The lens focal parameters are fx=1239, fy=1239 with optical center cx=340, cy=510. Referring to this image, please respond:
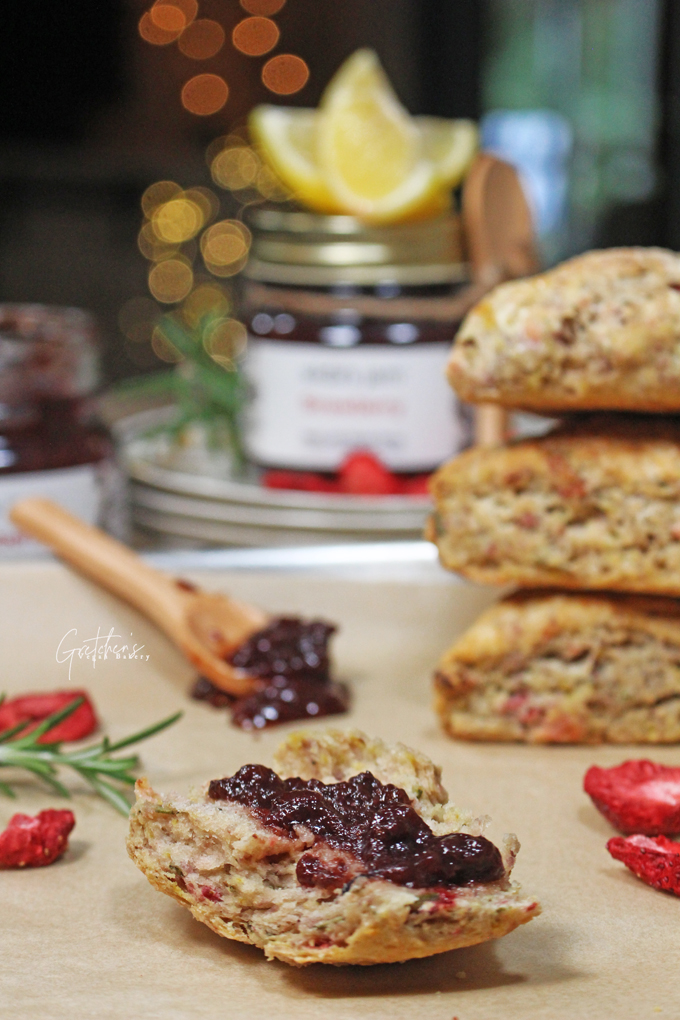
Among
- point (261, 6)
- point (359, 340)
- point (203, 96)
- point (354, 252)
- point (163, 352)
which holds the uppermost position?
point (261, 6)

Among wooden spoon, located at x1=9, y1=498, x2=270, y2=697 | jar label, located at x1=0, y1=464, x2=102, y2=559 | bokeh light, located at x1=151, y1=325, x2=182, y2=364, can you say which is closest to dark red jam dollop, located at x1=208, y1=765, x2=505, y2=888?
wooden spoon, located at x1=9, y1=498, x2=270, y2=697

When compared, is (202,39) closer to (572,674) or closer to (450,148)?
(450,148)

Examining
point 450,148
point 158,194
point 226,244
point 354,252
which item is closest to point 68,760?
point 354,252

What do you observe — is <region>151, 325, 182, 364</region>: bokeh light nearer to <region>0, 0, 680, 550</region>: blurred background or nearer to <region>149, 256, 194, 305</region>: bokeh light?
<region>0, 0, 680, 550</region>: blurred background

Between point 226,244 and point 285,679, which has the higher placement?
point 226,244

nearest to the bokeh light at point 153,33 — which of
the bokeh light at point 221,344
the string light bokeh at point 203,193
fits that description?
the string light bokeh at point 203,193

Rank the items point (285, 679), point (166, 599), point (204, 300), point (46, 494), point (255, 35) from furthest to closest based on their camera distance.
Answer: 1. point (255, 35)
2. point (204, 300)
3. point (46, 494)
4. point (166, 599)
5. point (285, 679)
